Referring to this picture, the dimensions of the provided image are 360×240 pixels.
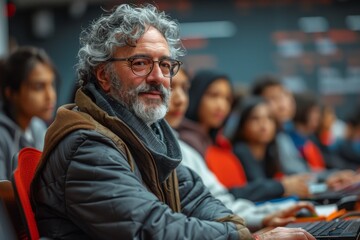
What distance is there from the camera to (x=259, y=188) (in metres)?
3.98

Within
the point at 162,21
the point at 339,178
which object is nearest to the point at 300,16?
the point at 339,178

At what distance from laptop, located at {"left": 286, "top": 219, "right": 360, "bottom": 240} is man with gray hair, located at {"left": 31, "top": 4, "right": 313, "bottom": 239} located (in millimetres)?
131

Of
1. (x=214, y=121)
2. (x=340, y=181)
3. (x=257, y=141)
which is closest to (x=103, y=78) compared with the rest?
(x=214, y=121)

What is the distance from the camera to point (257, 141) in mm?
4922

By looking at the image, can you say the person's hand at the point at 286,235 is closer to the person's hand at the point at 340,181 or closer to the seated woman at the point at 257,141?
the person's hand at the point at 340,181

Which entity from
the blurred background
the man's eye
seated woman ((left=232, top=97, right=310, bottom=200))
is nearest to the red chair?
the man's eye

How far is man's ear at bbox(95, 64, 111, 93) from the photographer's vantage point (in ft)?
7.32

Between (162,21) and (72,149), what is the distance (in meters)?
0.57

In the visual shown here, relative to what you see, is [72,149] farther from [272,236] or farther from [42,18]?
[42,18]

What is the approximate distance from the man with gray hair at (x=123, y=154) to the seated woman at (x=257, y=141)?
2.30m

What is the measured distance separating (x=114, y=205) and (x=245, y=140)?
3180 millimetres

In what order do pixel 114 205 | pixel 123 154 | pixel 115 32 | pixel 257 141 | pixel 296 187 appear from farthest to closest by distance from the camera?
pixel 257 141 → pixel 296 187 → pixel 115 32 → pixel 123 154 → pixel 114 205

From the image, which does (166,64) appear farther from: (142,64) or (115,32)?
(115,32)

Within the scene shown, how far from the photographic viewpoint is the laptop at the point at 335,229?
208cm
